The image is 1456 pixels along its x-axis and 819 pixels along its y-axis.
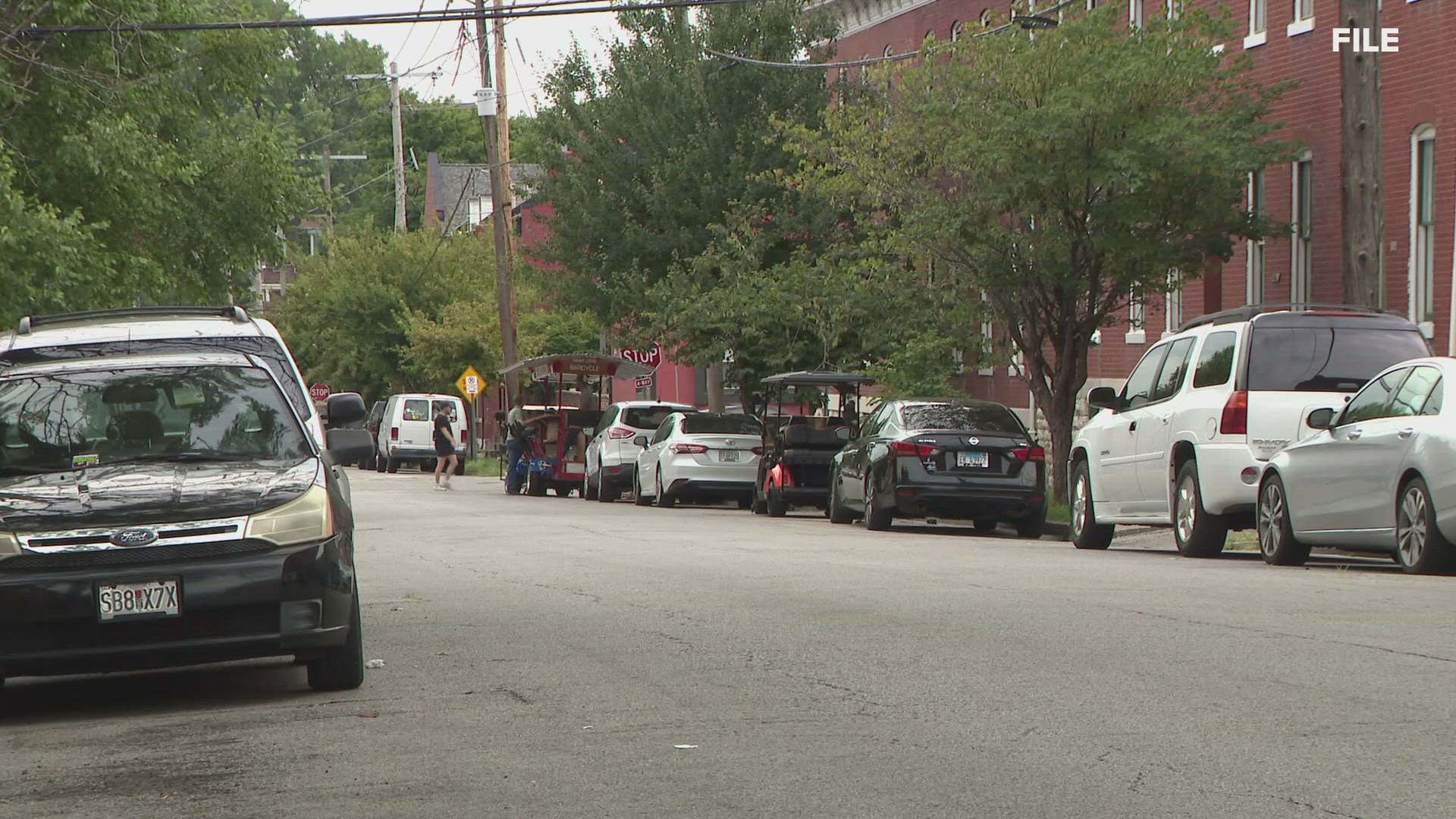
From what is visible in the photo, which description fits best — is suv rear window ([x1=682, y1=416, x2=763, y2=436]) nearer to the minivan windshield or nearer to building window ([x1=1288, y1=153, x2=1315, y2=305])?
building window ([x1=1288, y1=153, x2=1315, y2=305])

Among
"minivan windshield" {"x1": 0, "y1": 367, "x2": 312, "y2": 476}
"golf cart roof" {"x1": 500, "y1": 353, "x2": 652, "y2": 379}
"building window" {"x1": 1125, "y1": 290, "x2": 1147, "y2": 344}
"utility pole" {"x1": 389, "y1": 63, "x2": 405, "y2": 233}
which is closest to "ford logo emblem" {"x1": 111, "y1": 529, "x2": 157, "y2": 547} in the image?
"minivan windshield" {"x1": 0, "y1": 367, "x2": 312, "y2": 476}

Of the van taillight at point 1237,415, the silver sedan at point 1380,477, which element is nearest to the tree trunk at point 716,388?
the van taillight at point 1237,415

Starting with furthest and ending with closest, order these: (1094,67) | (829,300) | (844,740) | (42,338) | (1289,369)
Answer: (829,300) < (1094,67) < (1289,369) < (42,338) < (844,740)

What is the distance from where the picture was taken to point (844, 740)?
303 inches

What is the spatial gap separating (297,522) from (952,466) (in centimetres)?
1405

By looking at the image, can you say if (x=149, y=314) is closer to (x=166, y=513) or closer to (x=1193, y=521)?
(x=166, y=513)

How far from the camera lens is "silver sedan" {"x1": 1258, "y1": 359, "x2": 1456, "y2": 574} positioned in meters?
13.7

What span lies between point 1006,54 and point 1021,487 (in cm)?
560

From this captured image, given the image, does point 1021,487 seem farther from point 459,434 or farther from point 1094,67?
point 459,434

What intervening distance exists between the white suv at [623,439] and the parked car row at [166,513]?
23.1 metres

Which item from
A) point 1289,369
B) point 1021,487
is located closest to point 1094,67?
point 1021,487

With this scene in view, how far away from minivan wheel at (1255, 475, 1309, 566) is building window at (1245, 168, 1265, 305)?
47.8 feet

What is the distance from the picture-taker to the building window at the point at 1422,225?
2647 centimetres

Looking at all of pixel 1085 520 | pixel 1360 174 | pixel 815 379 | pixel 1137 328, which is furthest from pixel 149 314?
pixel 1137 328
